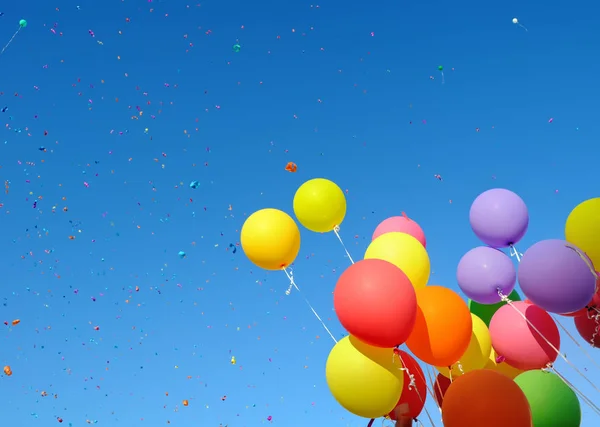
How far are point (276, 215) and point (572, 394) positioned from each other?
3.00 metres

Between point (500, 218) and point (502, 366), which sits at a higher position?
point (500, 218)

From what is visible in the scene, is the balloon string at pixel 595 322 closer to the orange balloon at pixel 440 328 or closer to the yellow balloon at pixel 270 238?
the orange balloon at pixel 440 328

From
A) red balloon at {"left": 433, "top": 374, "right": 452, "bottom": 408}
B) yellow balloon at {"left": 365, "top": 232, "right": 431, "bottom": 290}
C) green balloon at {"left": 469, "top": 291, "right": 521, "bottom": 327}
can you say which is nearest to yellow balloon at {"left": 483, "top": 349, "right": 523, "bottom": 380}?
red balloon at {"left": 433, "top": 374, "right": 452, "bottom": 408}

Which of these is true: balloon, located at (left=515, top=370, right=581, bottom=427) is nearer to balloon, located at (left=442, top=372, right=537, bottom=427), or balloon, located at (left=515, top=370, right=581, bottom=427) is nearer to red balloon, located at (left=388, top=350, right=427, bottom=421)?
red balloon, located at (left=388, top=350, right=427, bottom=421)

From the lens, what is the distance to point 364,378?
164 inches

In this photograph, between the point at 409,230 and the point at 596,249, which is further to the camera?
the point at 409,230

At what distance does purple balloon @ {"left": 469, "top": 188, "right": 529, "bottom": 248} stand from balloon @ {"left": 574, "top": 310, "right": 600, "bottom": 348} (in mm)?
953

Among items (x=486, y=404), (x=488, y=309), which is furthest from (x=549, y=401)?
(x=488, y=309)

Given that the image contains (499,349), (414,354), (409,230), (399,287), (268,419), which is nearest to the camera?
(399,287)

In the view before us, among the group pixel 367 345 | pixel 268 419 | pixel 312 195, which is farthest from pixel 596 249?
pixel 268 419

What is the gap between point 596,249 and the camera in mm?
4930

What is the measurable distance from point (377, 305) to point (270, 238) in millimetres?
1593

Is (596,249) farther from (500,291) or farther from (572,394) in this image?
(572,394)

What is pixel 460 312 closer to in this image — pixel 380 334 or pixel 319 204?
pixel 380 334
